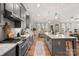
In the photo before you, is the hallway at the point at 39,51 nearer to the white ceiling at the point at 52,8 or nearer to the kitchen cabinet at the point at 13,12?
the kitchen cabinet at the point at 13,12

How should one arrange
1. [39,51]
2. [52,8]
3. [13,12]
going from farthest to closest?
[52,8], [39,51], [13,12]

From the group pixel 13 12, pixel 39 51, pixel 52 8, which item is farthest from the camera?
pixel 52 8

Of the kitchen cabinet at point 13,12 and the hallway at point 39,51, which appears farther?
the hallway at point 39,51

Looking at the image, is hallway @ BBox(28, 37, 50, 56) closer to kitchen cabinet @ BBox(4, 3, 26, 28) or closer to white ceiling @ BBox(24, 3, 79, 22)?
kitchen cabinet @ BBox(4, 3, 26, 28)

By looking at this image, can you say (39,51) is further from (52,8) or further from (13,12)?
(13,12)

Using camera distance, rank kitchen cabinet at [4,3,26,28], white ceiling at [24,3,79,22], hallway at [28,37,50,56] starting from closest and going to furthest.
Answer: kitchen cabinet at [4,3,26,28] < hallway at [28,37,50,56] < white ceiling at [24,3,79,22]

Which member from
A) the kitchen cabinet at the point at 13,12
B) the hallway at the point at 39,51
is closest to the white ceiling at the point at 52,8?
the kitchen cabinet at the point at 13,12

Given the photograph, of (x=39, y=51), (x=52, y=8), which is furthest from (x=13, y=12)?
(x=52, y=8)

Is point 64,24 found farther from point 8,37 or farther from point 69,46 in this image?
point 8,37

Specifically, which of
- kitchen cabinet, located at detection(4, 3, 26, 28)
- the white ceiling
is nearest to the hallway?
kitchen cabinet, located at detection(4, 3, 26, 28)

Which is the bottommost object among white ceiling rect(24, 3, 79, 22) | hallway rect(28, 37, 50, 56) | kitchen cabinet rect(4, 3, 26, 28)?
hallway rect(28, 37, 50, 56)

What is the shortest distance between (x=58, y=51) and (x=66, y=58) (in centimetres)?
396

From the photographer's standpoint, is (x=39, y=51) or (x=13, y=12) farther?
(x=39, y=51)

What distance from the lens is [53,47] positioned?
496 cm
